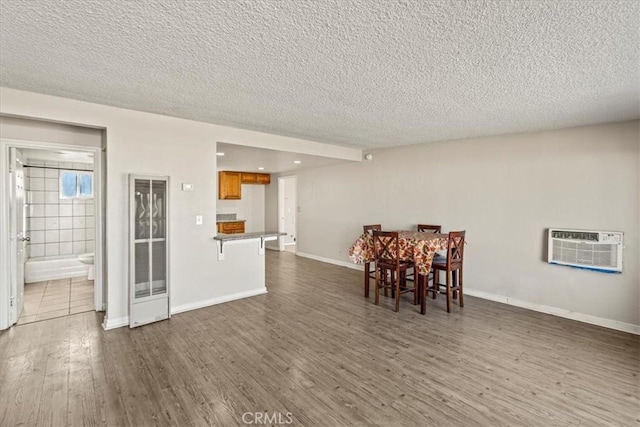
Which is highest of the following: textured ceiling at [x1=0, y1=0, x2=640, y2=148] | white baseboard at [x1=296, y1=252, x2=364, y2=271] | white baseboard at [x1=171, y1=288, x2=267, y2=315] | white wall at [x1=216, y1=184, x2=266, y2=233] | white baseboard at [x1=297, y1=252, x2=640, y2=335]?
textured ceiling at [x1=0, y1=0, x2=640, y2=148]

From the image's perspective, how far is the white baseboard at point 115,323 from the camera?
131 inches

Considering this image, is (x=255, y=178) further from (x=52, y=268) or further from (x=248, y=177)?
(x=52, y=268)

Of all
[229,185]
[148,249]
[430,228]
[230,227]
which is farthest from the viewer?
[230,227]

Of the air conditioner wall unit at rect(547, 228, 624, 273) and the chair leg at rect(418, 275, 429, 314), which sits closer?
the air conditioner wall unit at rect(547, 228, 624, 273)

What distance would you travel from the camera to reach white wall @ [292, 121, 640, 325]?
3.45 metres

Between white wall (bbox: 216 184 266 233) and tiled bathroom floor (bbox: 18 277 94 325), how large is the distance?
391 cm

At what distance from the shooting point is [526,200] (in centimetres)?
410

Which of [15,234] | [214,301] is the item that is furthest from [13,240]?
[214,301]

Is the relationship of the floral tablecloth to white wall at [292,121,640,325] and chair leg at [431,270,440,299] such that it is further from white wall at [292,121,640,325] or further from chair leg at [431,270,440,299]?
white wall at [292,121,640,325]

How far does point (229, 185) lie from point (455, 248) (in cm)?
580

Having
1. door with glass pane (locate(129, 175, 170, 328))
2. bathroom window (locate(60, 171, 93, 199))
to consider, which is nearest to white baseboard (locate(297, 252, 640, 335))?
door with glass pane (locate(129, 175, 170, 328))

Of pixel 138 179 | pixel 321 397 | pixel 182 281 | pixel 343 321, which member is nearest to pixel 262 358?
pixel 321 397

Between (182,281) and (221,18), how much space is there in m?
3.11

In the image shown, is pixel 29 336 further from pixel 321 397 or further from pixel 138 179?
pixel 321 397
